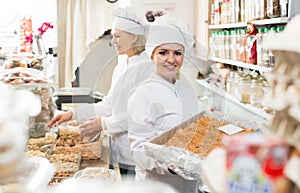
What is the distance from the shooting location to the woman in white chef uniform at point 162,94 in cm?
212

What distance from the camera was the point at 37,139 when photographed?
7.67 feet

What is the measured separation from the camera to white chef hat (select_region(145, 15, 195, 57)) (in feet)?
7.11

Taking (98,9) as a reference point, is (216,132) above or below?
below

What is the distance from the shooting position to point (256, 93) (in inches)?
124

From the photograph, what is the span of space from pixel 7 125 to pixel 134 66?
2.06m

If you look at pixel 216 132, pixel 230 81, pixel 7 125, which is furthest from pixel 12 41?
pixel 7 125

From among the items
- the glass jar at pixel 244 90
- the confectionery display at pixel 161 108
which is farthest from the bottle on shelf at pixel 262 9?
the glass jar at pixel 244 90

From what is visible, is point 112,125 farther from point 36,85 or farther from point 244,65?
point 244,65

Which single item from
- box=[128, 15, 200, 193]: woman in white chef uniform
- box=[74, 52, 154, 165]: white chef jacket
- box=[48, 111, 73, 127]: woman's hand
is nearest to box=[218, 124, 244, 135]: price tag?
box=[128, 15, 200, 193]: woman in white chef uniform

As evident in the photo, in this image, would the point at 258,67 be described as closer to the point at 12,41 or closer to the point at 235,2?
the point at 235,2

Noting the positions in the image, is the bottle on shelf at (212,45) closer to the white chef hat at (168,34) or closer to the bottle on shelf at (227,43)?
the bottle on shelf at (227,43)

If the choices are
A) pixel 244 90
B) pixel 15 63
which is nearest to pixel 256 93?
pixel 244 90

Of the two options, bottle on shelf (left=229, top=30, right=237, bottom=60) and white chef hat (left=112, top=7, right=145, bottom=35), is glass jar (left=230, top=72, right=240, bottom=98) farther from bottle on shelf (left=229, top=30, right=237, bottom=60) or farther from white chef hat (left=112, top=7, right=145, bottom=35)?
white chef hat (left=112, top=7, right=145, bottom=35)

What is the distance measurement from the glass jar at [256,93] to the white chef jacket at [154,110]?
940 millimetres
